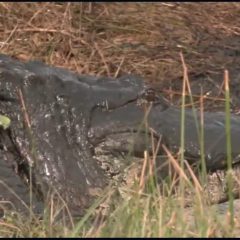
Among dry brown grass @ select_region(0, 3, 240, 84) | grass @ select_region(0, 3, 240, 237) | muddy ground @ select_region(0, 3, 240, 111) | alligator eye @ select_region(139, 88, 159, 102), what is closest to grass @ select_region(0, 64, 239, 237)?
alligator eye @ select_region(139, 88, 159, 102)

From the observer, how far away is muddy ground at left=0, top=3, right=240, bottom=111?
5.64 meters

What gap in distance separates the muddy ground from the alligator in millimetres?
1688

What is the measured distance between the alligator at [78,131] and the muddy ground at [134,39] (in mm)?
1688

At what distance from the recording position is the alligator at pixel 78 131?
3547 mm

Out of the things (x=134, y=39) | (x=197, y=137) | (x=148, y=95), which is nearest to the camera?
(x=197, y=137)

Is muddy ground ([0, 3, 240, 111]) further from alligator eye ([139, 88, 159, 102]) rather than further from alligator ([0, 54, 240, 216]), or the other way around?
alligator ([0, 54, 240, 216])

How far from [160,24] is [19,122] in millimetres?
2713

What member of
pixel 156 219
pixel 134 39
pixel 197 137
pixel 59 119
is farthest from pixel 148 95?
pixel 134 39

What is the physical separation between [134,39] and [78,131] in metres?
2.46

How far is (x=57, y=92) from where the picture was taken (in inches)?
142

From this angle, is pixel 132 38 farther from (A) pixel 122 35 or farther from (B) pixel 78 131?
(B) pixel 78 131

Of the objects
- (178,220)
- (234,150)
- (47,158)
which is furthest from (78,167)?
(178,220)

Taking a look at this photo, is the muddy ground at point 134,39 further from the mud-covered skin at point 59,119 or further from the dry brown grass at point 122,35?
the mud-covered skin at point 59,119

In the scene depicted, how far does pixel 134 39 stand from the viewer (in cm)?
599
